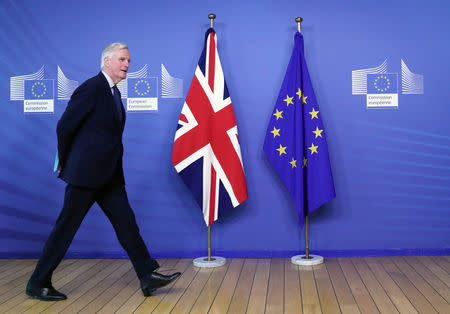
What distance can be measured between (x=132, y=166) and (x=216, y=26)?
3.96 feet

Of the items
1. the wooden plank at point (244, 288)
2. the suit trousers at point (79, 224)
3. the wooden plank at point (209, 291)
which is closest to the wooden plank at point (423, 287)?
the wooden plank at point (244, 288)

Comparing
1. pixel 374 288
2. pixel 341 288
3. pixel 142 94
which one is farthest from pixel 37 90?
pixel 374 288

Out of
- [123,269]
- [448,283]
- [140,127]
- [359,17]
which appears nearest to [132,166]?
[140,127]

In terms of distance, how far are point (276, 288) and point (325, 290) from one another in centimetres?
27

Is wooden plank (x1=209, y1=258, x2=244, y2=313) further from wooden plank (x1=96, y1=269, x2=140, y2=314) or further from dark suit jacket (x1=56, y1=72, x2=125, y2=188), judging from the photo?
dark suit jacket (x1=56, y1=72, x2=125, y2=188)

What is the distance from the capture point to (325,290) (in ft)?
9.09

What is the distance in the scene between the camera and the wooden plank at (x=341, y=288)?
8.06ft

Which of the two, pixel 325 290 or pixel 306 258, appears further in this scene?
pixel 306 258

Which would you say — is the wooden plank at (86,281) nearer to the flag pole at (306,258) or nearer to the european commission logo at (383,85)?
the flag pole at (306,258)

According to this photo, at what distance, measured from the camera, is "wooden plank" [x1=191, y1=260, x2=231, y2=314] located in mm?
2520

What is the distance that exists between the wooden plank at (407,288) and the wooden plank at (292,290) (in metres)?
0.56

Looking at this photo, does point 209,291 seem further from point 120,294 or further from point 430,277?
point 430,277

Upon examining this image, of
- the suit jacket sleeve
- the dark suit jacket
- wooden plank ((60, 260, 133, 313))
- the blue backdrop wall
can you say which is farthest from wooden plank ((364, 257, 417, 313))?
the suit jacket sleeve

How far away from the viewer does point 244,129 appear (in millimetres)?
3713
